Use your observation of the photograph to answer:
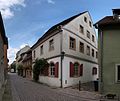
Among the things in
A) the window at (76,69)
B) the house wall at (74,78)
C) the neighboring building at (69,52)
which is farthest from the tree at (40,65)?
A: the house wall at (74,78)

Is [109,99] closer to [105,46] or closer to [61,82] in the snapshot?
[105,46]

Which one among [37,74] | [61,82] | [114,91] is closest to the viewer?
[114,91]

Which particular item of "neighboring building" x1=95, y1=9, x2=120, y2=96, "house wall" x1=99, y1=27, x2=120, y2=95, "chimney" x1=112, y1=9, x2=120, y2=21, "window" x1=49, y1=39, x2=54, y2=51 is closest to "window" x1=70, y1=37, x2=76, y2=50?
"window" x1=49, y1=39, x2=54, y2=51

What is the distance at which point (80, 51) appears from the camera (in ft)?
109

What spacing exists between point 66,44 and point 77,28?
4.44 meters

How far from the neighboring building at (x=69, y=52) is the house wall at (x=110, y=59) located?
7.87m

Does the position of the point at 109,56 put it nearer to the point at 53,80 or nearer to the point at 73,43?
the point at 53,80

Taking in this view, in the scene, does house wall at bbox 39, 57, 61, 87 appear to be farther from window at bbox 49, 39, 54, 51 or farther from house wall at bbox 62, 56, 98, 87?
window at bbox 49, 39, 54, 51

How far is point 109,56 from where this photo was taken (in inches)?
790

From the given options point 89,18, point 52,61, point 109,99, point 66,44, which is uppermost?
point 89,18

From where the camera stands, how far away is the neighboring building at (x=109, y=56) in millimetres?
19797

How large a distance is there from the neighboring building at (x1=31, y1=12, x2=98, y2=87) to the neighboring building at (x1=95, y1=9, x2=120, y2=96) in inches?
305

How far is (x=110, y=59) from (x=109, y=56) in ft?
0.85

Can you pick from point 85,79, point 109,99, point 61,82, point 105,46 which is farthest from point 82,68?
point 109,99
